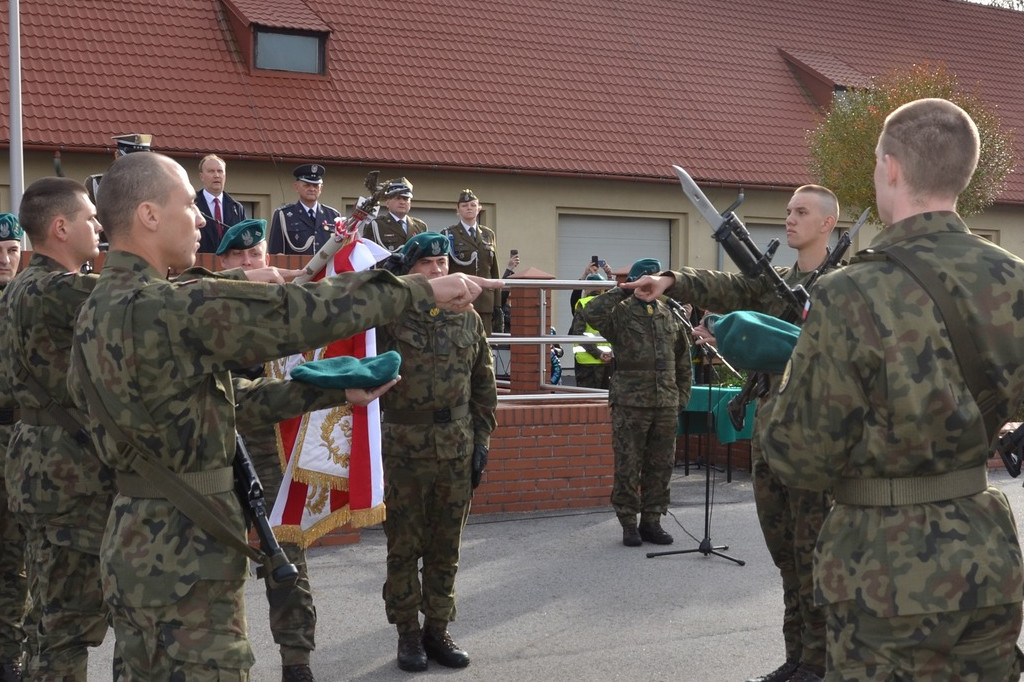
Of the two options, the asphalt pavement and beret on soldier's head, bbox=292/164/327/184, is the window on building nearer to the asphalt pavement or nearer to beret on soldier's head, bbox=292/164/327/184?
beret on soldier's head, bbox=292/164/327/184

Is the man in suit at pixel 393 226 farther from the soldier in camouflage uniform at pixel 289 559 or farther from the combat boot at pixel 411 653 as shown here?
the combat boot at pixel 411 653

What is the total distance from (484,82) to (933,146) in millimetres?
19217

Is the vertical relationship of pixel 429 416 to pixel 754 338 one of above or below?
below

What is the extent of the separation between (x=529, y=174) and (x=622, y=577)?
14.1 meters

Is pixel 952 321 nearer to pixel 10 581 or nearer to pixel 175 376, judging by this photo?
pixel 175 376

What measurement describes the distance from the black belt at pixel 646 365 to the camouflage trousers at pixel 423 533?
3075 millimetres

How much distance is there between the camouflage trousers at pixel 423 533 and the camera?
5.96 meters

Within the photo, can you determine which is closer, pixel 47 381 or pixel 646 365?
pixel 47 381

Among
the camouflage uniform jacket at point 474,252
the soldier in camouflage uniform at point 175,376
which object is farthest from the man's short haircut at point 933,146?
the camouflage uniform jacket at point 474,252

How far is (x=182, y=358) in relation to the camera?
3279 millimetres

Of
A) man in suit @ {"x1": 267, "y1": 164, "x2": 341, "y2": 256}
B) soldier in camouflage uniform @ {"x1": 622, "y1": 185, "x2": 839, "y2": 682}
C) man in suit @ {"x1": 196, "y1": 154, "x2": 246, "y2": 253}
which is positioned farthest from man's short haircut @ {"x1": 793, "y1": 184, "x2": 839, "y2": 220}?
man in suit @ {"x1": 196, "y1": 154, "x2": 246, "y2": 253}

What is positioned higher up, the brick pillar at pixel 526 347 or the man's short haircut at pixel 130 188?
the man's short haircut at pixel 130 188

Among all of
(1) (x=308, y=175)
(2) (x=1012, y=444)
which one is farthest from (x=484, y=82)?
→ (2) (x=1012, y=444)

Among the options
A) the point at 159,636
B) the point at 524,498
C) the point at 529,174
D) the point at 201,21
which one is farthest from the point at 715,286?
the point at 201,21
